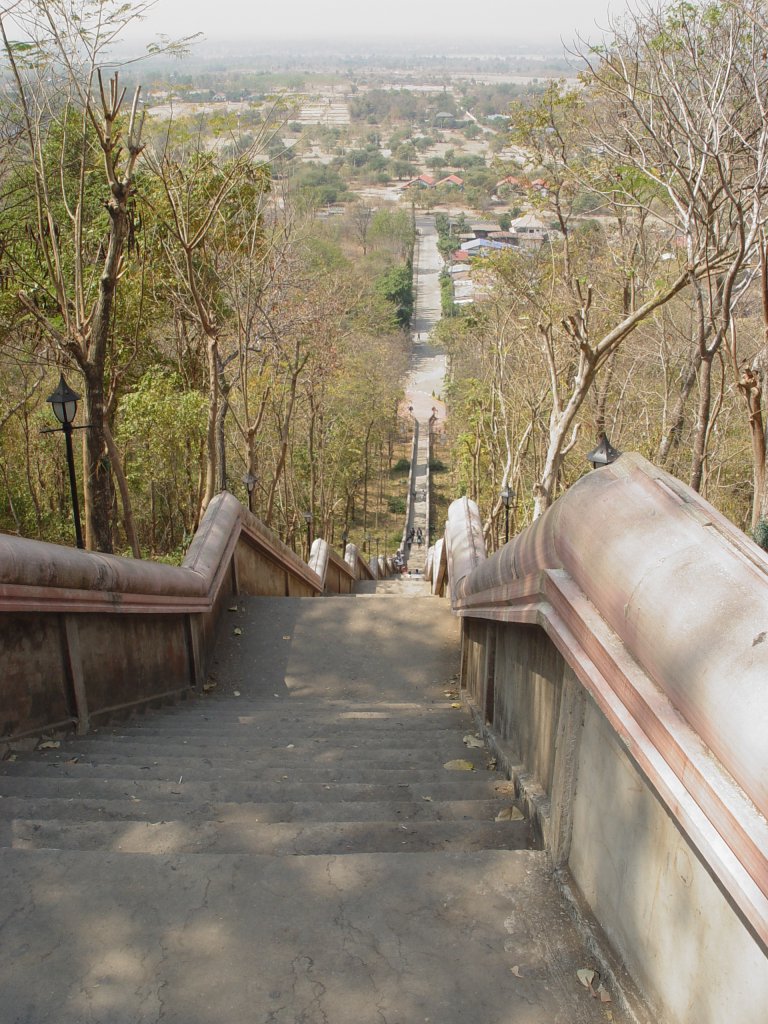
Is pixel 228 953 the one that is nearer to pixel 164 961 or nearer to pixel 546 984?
pixel 164 961

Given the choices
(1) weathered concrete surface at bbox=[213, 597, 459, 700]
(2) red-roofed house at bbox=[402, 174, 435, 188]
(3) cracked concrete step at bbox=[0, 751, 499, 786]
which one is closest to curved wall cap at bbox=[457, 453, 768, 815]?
(3) cracked concrete step at bbox=[0, 751, 499, 786]

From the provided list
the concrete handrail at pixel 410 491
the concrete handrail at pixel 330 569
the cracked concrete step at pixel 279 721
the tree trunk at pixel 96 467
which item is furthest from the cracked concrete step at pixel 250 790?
the concrete handrail at pixel 410 491

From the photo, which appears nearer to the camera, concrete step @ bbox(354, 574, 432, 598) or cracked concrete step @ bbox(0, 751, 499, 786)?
cracked concrete step @ bbox(0, 751, 499, 786)

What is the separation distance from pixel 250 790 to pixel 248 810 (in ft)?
1.07

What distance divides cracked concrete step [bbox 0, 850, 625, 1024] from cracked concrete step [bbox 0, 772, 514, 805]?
33.4 inches

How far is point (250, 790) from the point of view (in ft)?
12.8

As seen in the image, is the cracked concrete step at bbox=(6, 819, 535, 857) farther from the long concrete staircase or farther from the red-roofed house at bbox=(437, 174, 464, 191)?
the red-roofed house at bbox=(437, 174, 464, 191)

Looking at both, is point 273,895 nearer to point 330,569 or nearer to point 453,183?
point 330,569

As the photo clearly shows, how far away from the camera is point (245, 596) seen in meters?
9.30

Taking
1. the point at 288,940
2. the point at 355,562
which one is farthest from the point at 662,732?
the point at 355,562

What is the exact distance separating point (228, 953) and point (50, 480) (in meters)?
20.4

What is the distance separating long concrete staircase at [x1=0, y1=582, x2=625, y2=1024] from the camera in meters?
2.31

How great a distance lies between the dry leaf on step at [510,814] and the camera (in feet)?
11.5

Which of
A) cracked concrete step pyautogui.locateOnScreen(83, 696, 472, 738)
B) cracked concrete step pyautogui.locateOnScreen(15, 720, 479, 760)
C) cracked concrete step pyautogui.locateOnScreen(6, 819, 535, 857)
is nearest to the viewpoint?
cracked concrete step pyautogui.locateOnScreen(6, 819, 535, 857)
